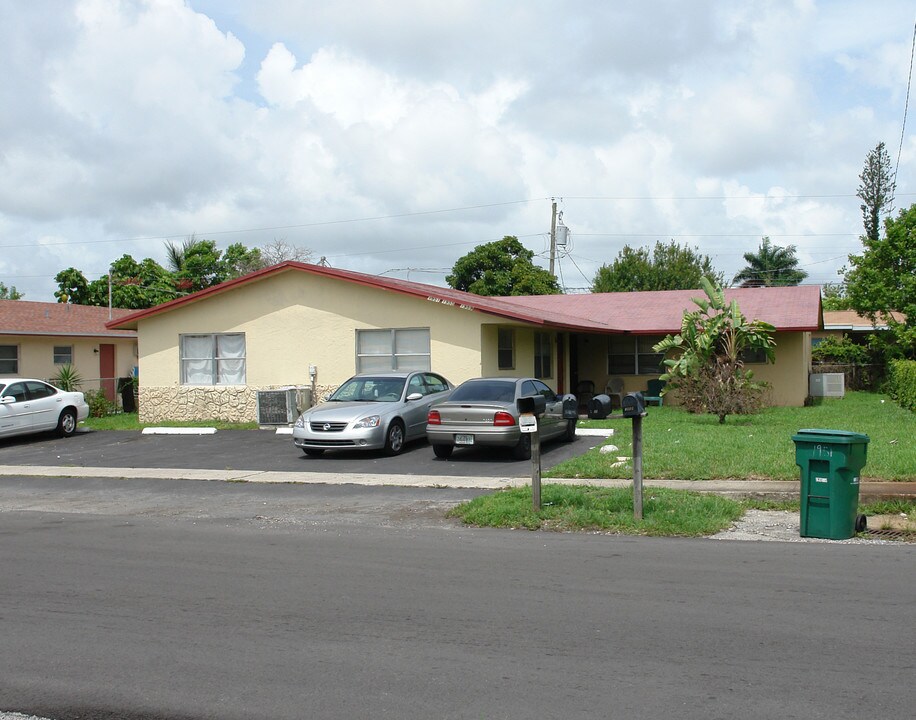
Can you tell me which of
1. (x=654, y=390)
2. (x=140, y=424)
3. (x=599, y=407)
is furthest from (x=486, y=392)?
(x=140, y=424)

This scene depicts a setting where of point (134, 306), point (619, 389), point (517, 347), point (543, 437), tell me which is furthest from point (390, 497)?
point (134, 306)

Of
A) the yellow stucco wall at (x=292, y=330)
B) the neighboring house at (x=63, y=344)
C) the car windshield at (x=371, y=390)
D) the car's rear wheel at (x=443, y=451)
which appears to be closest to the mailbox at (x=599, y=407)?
the car's rear wheel at (x=443, y=451)

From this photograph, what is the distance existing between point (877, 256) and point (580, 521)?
26.4 meters

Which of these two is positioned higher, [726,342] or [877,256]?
[877,256]

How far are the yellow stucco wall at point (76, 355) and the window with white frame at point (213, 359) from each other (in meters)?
7.65

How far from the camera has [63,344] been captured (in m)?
31.0

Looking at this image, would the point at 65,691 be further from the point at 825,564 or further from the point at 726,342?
the point at 726,342

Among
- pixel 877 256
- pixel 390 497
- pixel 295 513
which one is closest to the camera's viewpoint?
pixel 295 513

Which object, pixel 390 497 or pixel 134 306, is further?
pixel 134 306

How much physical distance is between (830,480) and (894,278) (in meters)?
25.8

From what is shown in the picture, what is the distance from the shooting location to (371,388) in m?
18.7

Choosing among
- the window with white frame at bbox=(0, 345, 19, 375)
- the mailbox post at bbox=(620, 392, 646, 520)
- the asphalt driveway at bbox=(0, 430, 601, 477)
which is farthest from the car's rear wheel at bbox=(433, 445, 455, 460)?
the window with white frame at bbox=(0, 345, 19, 375)

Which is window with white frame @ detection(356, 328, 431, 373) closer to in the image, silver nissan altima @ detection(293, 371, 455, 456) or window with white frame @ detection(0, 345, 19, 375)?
silver nissan altima @ detection(293, 371, 455, 456)

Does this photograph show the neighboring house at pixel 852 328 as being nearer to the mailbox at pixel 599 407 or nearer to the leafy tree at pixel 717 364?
the leafy tree at pixel 717 364
